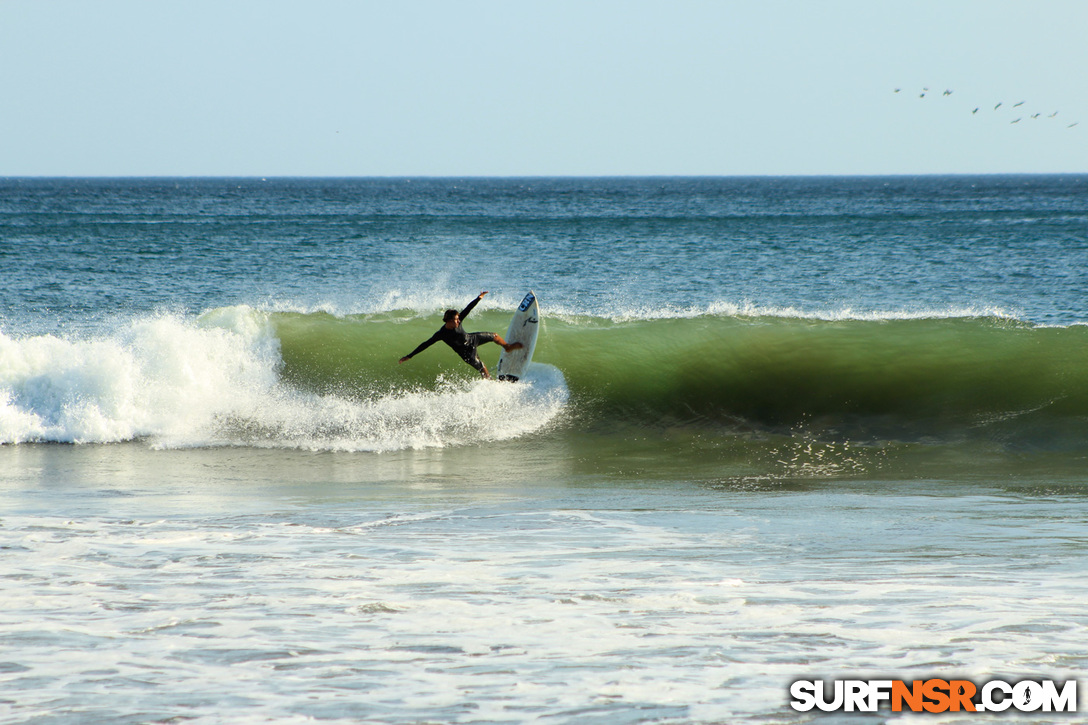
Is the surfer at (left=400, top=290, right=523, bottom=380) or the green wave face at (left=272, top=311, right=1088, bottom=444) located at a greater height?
the surfer at (left=400, top=290, right=523, bottom=380)

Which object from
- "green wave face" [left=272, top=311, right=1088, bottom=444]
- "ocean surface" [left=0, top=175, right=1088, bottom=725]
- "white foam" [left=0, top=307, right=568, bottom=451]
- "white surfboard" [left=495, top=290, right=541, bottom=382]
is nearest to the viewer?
"ocean surface" [left=0, top=175, right=1088, bottom=725]

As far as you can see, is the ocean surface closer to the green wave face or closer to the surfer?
the green wave face

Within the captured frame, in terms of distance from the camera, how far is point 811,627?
4.80m

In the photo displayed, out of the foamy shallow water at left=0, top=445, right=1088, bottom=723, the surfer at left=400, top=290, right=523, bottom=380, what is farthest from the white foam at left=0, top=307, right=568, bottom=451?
the foamy shallow water at left=0, top=445, right=1088, bottom=723

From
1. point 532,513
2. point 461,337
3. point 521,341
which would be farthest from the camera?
point 521,341

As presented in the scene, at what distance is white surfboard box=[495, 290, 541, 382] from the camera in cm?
1259

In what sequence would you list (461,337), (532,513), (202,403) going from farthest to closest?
1. (202,403)
2. (461,337)
3. (532,513)

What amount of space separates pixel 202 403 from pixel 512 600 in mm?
7937

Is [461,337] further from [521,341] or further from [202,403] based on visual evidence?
[202,403]

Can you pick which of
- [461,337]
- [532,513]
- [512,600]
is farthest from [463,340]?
[512,600]

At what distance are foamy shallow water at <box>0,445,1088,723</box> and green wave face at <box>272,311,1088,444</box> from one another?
4.04m

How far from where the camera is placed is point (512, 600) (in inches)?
207

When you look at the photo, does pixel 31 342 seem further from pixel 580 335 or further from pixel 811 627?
pixel 811 627

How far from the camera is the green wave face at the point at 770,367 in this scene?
1228 cm
